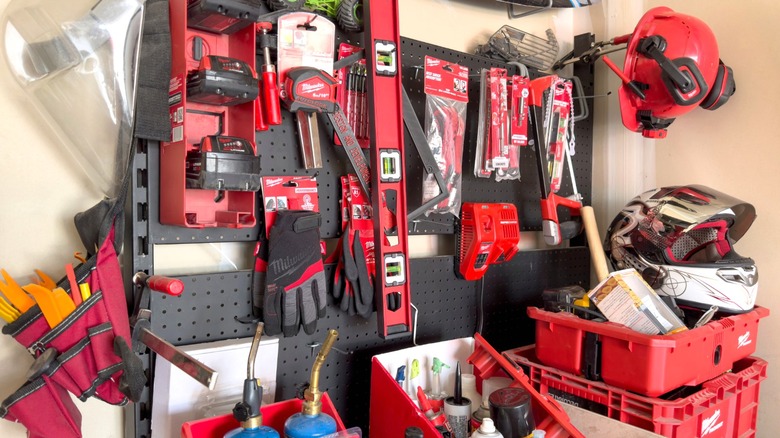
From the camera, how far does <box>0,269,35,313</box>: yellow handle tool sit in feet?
2.84

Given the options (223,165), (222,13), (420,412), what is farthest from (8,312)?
(420,412)

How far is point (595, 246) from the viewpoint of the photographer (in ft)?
5.23

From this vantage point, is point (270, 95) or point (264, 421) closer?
point (264, 421)

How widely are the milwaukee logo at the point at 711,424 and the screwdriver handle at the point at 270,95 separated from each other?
1.15m

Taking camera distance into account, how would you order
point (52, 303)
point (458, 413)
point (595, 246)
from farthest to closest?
point (595, 246) < point (458, 413) < point (52, 303)

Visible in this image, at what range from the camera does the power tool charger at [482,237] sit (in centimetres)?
150

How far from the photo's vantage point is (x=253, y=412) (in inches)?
35.5

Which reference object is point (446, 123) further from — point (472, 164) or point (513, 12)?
point (513, 12)

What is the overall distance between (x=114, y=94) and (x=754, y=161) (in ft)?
5.53

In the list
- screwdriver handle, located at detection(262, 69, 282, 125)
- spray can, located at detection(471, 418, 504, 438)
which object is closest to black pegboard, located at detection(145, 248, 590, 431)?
screwdriver handle, located at detection(262, 69, 282, 125)

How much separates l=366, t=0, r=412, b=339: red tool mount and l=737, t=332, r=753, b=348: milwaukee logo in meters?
0.83

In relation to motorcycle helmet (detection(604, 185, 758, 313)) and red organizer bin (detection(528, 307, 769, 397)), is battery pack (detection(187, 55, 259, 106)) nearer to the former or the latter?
red organizer bin (detection(528, 307, 769, 397))

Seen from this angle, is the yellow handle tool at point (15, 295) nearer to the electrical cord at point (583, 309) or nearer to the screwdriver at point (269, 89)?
the screwdriver at point (269, 89)

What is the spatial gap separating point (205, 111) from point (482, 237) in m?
0.79
